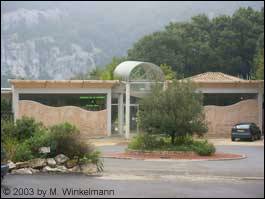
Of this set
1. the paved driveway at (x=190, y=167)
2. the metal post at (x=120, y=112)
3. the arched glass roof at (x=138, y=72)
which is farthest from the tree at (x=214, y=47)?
the paved driveway at (x=190, y=167)

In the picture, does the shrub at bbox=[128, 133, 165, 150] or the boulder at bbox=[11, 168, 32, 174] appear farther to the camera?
the shrub at bbox=[128, 133, 165, 150]

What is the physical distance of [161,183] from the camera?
15.8m

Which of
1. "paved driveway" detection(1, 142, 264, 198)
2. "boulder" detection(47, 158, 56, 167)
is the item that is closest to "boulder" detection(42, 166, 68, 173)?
"boulder" detection(47, 158, 56, 167)

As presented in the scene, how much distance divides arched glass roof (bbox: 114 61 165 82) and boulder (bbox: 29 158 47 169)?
24.6m

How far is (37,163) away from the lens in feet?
61.4

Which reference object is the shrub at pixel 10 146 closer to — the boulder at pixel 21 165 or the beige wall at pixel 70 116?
the boulder at pixel 21 165

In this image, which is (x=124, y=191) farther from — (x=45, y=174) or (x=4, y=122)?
(x=4, y=122)

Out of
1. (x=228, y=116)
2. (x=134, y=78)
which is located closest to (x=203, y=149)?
(x=134, y=78)

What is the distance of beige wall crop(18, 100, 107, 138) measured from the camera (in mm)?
42875

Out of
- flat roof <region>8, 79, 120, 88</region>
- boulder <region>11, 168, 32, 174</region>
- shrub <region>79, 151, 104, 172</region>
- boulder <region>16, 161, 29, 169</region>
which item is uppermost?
flat roof <region>8, 79, 120, 88</region>

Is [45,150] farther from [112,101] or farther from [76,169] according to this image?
[112,101]

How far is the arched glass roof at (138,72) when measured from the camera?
4359 cm

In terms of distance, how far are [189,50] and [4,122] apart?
45.4 meters

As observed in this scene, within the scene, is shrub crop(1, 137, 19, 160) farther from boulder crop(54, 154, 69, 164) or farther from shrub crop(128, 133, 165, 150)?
shrub crop(128, 133, 165, 150)
